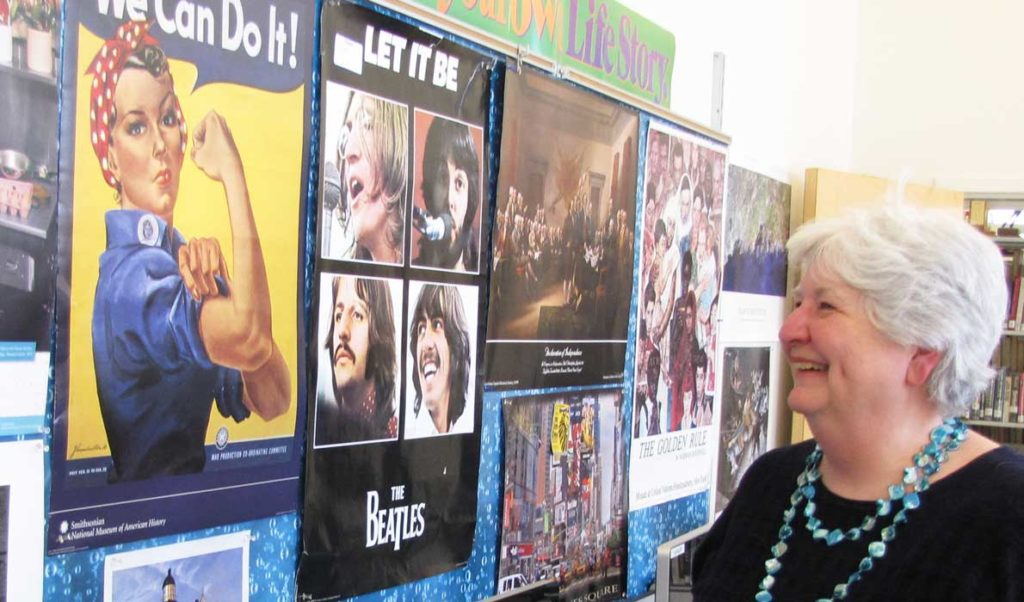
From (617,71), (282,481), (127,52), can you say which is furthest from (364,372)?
(617,71)

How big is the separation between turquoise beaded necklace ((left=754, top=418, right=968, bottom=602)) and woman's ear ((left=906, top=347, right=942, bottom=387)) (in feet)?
0.30

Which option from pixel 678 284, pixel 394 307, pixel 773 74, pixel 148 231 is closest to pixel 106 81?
pixel 148 231

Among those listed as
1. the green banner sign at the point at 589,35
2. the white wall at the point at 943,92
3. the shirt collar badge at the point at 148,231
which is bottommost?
the shirt collar badge at the point at 148,231

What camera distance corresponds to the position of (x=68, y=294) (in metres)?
1.49

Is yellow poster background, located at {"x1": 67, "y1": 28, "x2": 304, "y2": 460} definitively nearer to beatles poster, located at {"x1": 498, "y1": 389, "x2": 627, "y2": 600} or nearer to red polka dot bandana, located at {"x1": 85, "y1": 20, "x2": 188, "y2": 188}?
red polka dot bandana, located at {"x1": 85, "y1": 20, "x2": 188, "y2": 188}

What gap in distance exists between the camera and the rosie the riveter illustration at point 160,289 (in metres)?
1.55

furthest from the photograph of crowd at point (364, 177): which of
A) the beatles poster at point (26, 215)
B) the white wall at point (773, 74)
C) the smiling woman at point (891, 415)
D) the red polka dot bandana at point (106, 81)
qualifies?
the white wall at point (773, 74)

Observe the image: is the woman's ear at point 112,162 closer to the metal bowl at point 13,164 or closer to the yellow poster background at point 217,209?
A: the yellow poster background at point 217,209

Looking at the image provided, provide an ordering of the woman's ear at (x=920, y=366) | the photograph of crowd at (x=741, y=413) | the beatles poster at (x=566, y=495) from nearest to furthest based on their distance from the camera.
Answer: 1. the woman's ear at (x=920, y=366)
2. the beatles poster at (x=566, y=495)
3. the photograph of crowd at (x=741, y=413)

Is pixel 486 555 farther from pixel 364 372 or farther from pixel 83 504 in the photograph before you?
pixel 83 504

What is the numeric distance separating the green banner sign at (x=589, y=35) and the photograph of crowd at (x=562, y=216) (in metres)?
0.10

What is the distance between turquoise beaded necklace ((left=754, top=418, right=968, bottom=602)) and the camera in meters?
1.58

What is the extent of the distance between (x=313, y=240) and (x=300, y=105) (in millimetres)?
253

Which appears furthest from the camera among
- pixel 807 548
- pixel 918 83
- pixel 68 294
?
pixel 918 83
